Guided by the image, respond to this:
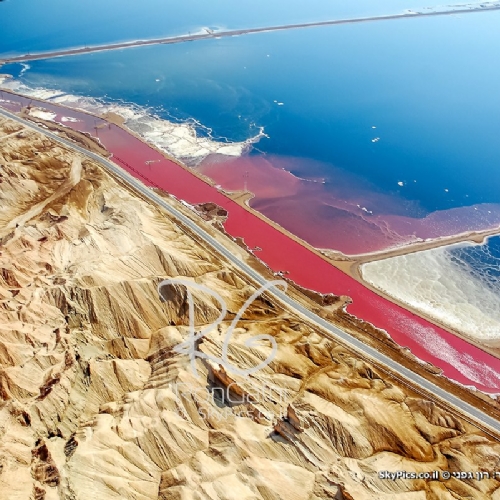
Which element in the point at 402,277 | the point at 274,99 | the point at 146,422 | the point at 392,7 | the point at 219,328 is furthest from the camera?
the point at 392,7

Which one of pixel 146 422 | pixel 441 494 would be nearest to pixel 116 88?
pixel 146 422

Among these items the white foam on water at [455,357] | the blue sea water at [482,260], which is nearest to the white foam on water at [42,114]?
the blue sea water at [482,260]

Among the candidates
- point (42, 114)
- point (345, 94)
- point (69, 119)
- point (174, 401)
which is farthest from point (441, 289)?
point (42, 114)

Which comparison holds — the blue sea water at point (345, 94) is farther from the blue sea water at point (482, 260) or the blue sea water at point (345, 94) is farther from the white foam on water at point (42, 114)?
the white foam on water at point (42, 114)

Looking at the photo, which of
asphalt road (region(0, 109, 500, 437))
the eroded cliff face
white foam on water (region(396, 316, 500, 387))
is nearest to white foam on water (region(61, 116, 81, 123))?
asphalt road (region(0, 109, 500, 437))

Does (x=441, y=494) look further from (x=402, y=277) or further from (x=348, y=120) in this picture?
(x=348, y=120)

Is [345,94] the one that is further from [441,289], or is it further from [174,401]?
[174,401]
